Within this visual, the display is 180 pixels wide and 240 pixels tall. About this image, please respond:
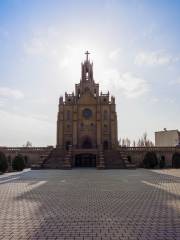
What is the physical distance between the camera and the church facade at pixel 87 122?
60094 mm

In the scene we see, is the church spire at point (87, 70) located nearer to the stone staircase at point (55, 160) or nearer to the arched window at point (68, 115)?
the arched window at point (68, 115)

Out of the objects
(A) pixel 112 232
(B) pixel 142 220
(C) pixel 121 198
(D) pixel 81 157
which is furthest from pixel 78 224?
(D) pixel 81 157

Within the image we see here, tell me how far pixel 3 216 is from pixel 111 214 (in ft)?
11.1

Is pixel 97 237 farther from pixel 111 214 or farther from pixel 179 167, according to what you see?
pixel 179 167

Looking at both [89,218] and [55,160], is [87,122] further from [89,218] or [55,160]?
[89,218]

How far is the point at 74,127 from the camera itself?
198ft

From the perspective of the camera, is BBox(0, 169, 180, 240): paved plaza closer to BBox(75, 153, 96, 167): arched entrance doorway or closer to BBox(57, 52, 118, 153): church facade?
BBox(75, 153, 96, 167): arched entrance doorway

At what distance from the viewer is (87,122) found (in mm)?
61125

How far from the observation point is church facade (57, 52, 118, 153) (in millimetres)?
60094

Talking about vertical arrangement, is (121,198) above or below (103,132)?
below

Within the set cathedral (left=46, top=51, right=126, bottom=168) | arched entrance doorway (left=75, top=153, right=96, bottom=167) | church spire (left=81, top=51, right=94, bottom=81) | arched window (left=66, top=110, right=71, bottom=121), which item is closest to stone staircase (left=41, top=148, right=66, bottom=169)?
arched entrance doorway (left=75, top=153, right=96, bottom=167)

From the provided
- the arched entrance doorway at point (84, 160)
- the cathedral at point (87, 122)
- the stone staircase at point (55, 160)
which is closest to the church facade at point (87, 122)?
the cathedral at point (87, 122)

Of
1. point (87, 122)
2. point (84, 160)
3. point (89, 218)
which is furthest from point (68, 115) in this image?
point (89, 218)

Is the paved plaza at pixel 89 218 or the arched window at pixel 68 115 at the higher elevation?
the arched window at pixel 68 115
